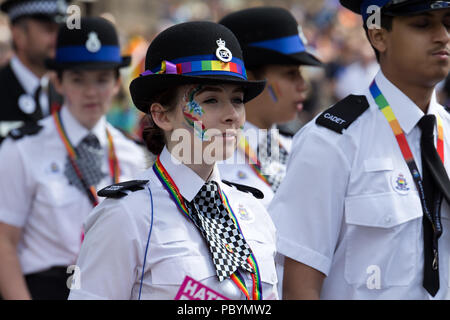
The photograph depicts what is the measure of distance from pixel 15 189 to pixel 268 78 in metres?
1.63

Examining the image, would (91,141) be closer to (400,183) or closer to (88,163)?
(88,163)

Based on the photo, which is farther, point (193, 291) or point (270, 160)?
point (270, 160)

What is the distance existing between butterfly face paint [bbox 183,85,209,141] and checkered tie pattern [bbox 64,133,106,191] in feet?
6.49

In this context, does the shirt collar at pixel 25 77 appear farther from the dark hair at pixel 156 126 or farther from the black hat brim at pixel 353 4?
the black hat brim at pixel 353 4

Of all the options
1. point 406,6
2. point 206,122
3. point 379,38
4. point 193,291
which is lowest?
point 193,291

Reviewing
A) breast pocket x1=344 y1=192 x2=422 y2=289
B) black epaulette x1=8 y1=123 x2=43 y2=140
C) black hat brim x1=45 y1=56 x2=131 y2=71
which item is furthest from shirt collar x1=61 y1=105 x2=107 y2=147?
breast pocket x1=344 y1=192 x2=422 y2=289

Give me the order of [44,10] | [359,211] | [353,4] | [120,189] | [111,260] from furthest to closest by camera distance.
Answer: [44,10]
[353,4]
[359,211]
[120,189]
[111,260]

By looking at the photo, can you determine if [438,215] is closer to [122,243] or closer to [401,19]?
[401,19]

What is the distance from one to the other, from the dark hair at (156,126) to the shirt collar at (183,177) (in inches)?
5.9

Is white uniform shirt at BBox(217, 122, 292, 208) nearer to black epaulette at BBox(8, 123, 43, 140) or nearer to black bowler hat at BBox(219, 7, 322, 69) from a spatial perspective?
black bowler hat at BBox(219, 7, 322, 69)

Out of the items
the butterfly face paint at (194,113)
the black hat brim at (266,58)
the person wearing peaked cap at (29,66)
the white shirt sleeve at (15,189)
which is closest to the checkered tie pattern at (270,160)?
the black hat brim at (266,58)

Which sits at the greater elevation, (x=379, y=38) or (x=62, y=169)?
(x=379, y=38)

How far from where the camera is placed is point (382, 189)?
→ 3227mm

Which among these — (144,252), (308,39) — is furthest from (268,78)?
(308,39)
